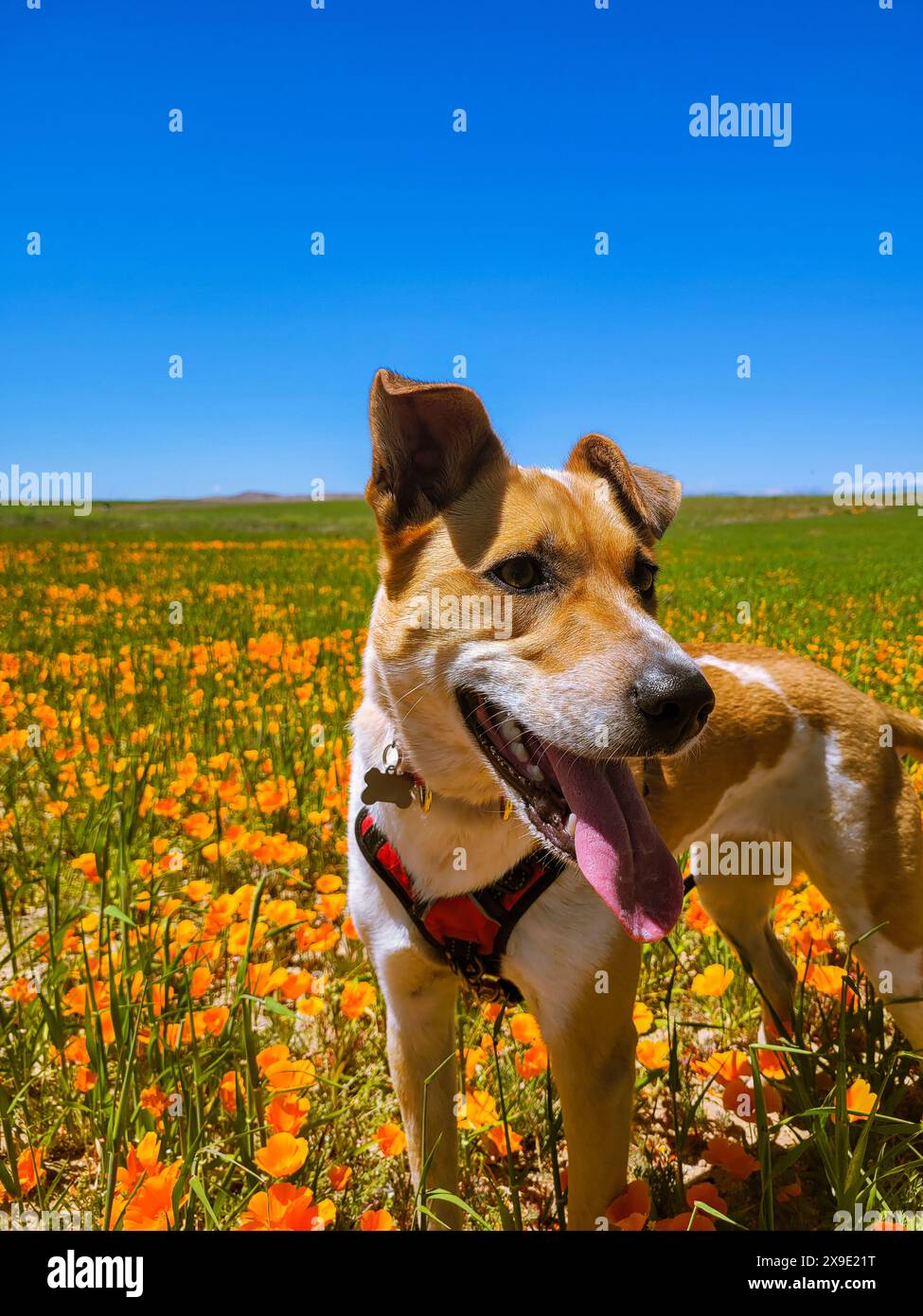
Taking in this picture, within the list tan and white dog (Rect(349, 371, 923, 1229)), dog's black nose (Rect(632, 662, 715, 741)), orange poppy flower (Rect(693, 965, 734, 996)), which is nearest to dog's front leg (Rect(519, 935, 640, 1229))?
tan and white dog (Rect(349, 371, 923, 1229))

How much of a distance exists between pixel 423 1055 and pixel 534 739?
3.70 feet

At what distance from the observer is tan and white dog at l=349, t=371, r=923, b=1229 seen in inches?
81.3

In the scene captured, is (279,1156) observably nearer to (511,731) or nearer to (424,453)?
(511,731)

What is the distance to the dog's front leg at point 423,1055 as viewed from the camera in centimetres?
246

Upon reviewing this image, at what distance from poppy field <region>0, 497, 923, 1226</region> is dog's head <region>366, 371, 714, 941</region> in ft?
2.21

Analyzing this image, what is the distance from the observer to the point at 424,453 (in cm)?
250

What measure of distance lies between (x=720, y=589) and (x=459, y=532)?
12781 millimetres

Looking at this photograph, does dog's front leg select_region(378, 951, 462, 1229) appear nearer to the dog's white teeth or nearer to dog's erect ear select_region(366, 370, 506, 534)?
the dog's white teeth

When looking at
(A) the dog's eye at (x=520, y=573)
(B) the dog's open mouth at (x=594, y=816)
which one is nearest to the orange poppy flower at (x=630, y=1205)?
(B) the dog's open mouth at (x=594, y=816)

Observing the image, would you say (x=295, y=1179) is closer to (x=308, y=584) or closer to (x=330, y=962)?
(x=330, y=962)

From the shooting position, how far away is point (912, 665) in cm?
694

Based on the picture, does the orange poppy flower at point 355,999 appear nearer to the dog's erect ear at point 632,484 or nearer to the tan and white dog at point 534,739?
the tan and white dog at point 534,739

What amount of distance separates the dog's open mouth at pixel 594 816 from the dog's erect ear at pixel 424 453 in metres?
0.64
